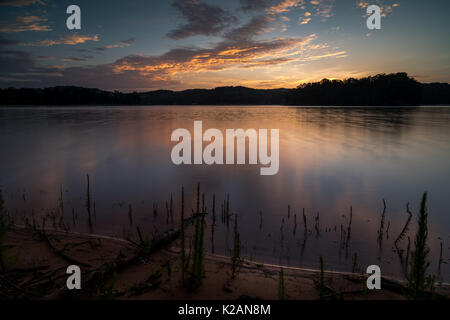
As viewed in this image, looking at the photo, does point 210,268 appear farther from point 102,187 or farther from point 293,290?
point 102,187

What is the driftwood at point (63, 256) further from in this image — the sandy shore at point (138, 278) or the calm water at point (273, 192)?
the calm water at point (273, 192)

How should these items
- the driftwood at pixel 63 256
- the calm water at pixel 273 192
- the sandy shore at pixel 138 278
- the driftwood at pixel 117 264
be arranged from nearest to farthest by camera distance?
the driftwood at pixel 117 264
the sandy shore at pixel 138 278
the driftwood at pixel 63 256
the calm water at pixel 273 192

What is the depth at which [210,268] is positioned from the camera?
573 cm

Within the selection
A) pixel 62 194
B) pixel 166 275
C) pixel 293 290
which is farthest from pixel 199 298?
pixel 62 194

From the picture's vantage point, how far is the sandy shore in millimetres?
4520

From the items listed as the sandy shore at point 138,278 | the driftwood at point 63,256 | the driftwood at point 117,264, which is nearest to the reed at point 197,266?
the sandy shore at point 138,278

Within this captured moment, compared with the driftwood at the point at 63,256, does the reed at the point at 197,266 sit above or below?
above

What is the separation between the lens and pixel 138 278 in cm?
508

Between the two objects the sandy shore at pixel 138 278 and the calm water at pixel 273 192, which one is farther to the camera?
the calm water at pixel 273 192

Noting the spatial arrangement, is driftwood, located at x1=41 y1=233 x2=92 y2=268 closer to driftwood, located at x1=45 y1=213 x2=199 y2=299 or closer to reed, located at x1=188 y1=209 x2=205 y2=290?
driftwood, located at x1=45 y1=213 x2=199 y2=299

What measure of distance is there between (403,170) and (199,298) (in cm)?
1839

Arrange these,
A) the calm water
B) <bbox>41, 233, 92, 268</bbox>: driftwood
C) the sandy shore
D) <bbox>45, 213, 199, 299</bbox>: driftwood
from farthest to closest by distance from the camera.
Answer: the calm water
<bbox>41, 233, 92, 268</bbox>: driftwood
the sandy shore
<bbox>45, 213, 199, 299</bbox>: driftwood

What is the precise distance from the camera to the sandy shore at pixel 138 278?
4.52 metres

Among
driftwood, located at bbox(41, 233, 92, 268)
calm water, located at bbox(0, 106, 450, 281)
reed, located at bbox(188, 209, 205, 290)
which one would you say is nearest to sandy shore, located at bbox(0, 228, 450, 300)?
driftwood, located at bbox(41, 233, 92, 268)
